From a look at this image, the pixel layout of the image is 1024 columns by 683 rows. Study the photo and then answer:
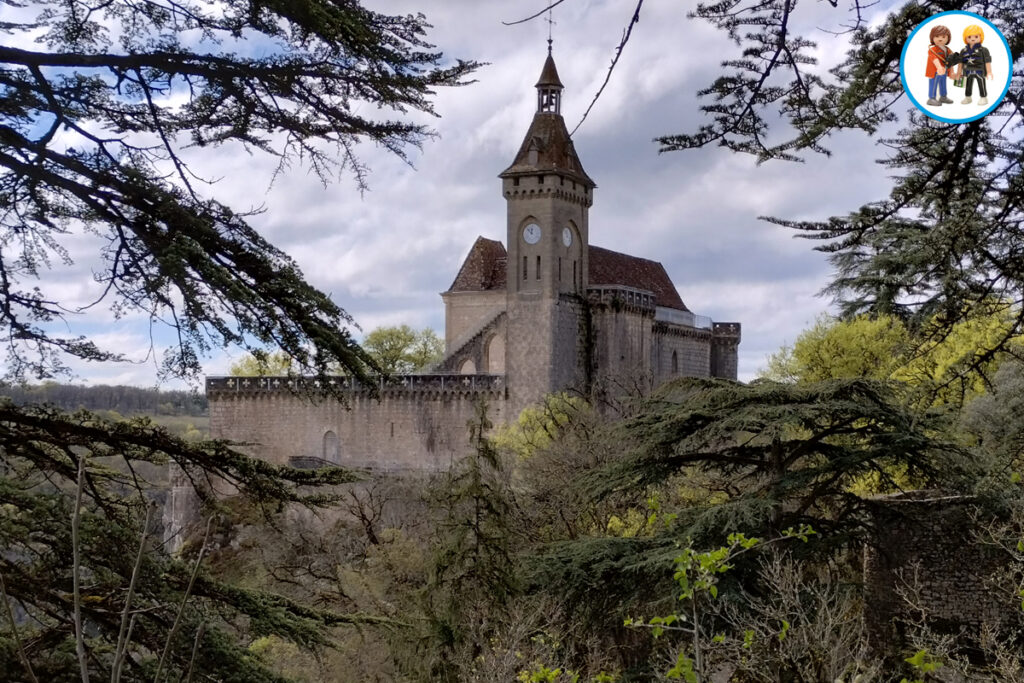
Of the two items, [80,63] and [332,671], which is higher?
[80,63]

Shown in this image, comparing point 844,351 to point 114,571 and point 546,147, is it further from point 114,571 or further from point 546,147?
point 114,571

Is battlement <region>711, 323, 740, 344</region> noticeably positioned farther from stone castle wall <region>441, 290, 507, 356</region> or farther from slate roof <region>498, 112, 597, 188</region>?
slate roof <region>498, 112, 597, 188</region>

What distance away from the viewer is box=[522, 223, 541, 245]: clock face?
38312 millimetres

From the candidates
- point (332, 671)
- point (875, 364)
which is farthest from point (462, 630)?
point (875, 364)

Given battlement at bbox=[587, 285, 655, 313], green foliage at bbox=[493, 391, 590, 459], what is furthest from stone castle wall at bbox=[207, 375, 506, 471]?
battlement at bbox=[587, 285, 655, 313]

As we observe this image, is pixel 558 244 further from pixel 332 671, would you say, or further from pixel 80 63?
pixel 80 63

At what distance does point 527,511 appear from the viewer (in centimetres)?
1980

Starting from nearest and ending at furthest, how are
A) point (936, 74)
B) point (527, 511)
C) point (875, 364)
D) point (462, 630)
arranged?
point (936, 74) → point (462, 630) → point (527, 511) → point (875, 364)

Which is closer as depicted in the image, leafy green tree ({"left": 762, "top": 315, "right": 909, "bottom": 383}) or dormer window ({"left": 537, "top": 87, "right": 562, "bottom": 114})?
leafy green tree ({"left": 762, "top": 315, "right": 909, "bottom": 383})

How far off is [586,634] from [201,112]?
368 inches

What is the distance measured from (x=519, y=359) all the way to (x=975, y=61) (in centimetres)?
3321

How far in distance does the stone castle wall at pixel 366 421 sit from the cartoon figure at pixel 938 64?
32761mm

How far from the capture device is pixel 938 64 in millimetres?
4656

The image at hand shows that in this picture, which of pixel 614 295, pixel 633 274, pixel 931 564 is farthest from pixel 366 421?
pixel 931 564
